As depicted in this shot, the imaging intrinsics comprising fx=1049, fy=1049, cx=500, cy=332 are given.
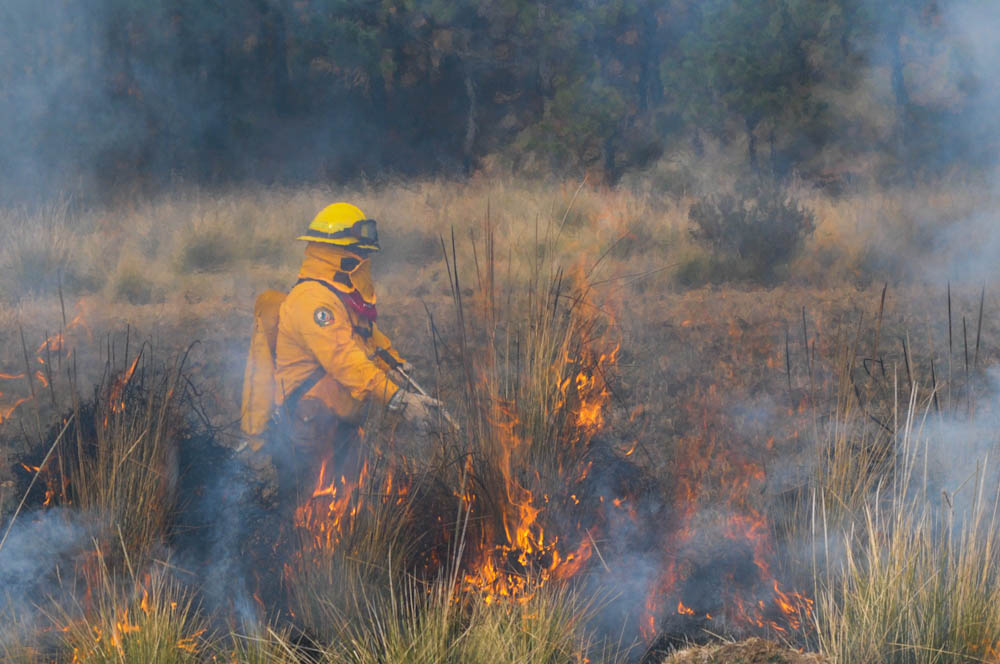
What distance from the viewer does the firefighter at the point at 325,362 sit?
380 cm

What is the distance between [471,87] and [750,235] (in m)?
7.97

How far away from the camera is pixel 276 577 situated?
3.68 metres

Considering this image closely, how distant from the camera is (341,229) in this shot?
3891 millimetres

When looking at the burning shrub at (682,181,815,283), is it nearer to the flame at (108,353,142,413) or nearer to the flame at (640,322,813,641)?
the flame at (640,322,813,641)

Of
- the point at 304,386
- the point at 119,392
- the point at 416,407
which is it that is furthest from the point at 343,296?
the point at 119,392

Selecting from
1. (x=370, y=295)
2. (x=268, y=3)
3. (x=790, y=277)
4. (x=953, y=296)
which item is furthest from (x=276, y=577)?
(x=268, y=3)

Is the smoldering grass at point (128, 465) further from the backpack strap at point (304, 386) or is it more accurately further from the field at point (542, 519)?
the backpack strap at point (304, 386)

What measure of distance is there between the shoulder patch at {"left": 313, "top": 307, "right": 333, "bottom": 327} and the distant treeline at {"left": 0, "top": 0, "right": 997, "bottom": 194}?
313cm

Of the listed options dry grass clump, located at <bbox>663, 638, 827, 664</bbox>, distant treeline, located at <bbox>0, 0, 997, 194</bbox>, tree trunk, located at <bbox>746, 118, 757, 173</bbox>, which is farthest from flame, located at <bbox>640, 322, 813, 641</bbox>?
tree trunk, located at <bbox>746, 118, 757, 173</bbox>

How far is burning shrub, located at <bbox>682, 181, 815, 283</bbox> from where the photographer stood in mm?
8742

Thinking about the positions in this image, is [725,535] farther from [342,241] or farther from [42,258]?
[42,258]

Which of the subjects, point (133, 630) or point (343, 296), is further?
point (343, 296)

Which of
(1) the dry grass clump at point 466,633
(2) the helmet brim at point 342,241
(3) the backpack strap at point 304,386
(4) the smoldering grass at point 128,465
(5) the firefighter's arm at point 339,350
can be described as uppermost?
(2) the helmet brim at point 342,241

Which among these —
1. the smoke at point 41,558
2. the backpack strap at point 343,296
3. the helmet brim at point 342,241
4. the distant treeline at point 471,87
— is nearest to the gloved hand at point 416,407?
the backpack strap at point 343,296
